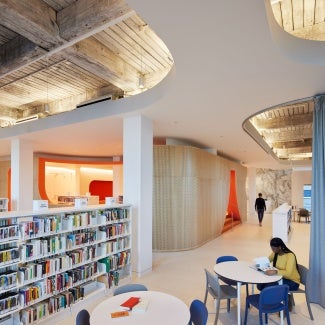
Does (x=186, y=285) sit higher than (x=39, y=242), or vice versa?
(x=39, y=242)

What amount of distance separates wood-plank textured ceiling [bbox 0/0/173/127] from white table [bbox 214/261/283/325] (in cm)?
357

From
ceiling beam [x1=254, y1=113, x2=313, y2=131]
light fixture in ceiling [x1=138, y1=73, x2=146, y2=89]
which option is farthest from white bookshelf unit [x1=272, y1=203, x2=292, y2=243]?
light fixture in ceiling [x1=138, y1=73, x2=146, y2=89]

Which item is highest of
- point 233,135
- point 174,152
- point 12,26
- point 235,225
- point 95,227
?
point 12,26

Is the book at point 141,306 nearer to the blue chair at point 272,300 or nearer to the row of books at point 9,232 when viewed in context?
the blue chair at point 272,300

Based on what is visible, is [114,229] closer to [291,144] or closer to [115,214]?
[115,214]

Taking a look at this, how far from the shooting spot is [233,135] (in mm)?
7707

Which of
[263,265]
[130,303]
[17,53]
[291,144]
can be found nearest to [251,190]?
[291,144]

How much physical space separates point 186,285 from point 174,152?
12.0ft

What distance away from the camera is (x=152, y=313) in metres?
2.59

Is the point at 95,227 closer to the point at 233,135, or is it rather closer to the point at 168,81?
the point at 168,81

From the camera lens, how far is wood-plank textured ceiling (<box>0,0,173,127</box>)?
340 centimetres

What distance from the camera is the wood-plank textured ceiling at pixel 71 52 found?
134 inches

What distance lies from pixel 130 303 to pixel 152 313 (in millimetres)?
301

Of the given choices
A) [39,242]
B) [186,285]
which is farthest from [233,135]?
[39,242]
